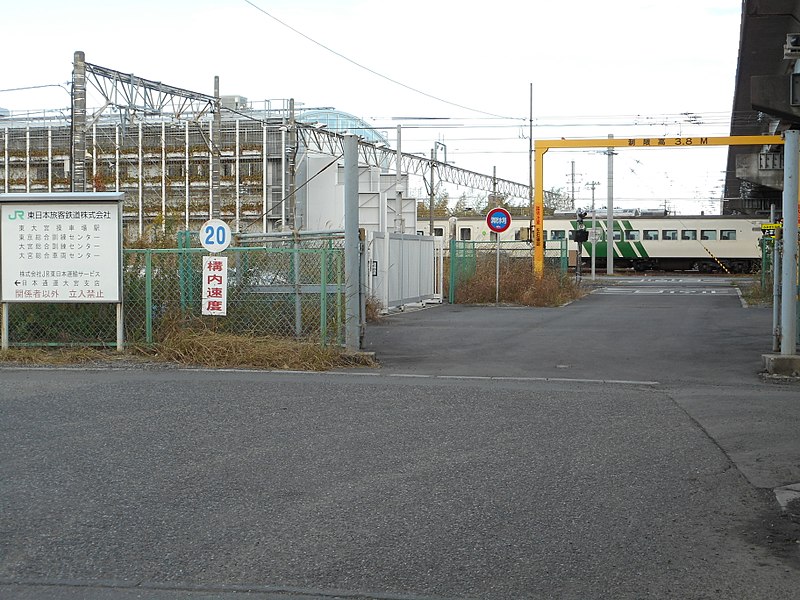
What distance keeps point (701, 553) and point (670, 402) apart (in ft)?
16.9

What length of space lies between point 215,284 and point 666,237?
4742 centimetres

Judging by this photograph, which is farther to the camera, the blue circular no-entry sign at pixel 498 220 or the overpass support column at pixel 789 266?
the blue circular no-entry sign at pixel 498 220

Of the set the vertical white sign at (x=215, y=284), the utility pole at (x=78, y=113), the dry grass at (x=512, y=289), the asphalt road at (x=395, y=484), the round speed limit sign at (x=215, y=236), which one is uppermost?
the utility pole at (x=78, y=113)

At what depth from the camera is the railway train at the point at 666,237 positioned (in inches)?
2169

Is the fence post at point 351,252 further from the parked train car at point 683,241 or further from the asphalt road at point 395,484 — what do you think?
the parked train car at point 683,241

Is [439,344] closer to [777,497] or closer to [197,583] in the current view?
[777,497]

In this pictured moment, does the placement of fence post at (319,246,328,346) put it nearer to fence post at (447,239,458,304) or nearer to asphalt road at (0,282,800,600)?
asphalt road at (0,282,800,600)

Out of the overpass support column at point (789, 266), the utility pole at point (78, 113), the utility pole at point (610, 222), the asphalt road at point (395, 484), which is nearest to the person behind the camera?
the asphalt road at point (395, 484)

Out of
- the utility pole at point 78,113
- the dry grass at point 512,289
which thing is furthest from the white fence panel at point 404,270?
the utility pole at point 78,113

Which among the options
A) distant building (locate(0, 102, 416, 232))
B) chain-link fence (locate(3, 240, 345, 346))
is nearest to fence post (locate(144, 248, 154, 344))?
chain-link fence (locate(3, 240, 345, 346))

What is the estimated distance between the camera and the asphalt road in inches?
179

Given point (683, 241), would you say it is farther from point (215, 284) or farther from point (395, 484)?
point (395, 484)

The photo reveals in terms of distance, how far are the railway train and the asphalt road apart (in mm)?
44450

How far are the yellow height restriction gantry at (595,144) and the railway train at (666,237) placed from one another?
71.0 ft
